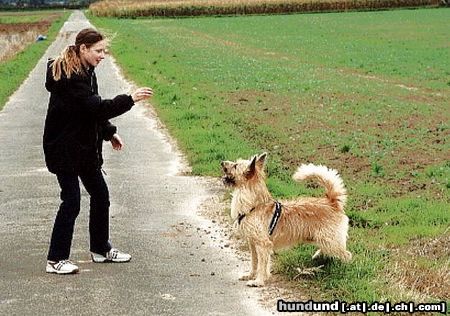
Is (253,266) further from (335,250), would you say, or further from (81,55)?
(81,55)

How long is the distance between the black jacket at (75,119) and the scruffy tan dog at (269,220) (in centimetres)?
117

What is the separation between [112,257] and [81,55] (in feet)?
6.43

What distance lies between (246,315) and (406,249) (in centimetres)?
265

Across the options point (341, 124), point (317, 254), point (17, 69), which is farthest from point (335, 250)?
point (17, 69)

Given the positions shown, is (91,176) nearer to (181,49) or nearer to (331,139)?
(331,139)

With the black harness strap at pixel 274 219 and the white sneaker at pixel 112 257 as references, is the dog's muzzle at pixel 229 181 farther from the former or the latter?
the white sneaker at pixel 112 257

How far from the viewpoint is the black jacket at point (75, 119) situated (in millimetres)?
6457

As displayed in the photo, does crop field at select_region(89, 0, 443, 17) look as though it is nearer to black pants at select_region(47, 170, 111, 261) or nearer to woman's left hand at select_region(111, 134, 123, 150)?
woman's left hand at select_region(111, 134, 123, 150)

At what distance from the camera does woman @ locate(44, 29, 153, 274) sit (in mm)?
6461

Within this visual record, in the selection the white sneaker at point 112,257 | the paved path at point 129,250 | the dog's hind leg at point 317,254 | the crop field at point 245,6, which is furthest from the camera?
the crop field at point 245,6

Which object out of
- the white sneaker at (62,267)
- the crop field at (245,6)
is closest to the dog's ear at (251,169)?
the white sneaker at (62,267)

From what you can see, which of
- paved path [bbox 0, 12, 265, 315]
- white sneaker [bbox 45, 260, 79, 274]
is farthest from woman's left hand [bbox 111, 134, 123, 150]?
white sneaker [bbox 45, 260, 79, 274]

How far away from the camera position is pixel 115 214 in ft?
29.9

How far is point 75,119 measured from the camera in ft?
21.6
